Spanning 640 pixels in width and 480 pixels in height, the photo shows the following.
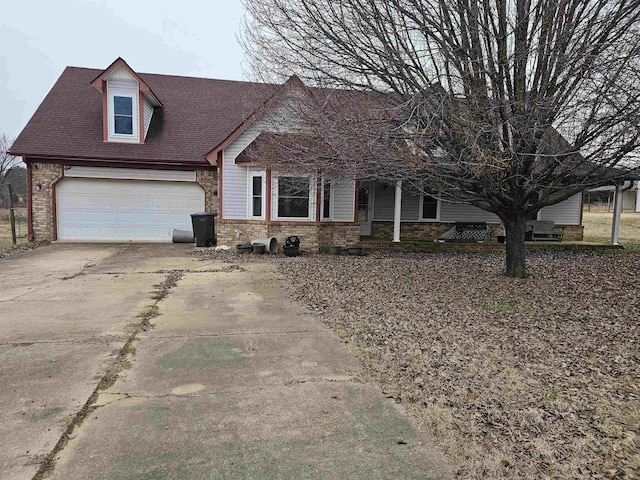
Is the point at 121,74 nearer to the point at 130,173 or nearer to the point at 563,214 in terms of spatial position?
the point at 130,173

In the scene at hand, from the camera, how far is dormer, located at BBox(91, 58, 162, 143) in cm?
1564

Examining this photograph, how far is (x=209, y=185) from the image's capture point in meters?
16.1

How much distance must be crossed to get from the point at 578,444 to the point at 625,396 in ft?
3.66

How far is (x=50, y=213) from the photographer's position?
15133 millimetres

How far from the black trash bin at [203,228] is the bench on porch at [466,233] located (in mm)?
8086

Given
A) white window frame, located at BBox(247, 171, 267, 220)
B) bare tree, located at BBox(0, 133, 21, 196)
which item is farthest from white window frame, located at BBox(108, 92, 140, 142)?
bare tree, located at BBox(0, 133, 21, 196)

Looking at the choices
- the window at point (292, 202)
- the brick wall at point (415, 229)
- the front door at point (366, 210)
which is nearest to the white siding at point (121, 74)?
the window at point (292, 202)

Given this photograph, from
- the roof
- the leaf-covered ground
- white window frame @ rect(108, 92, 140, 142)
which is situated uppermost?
the roof

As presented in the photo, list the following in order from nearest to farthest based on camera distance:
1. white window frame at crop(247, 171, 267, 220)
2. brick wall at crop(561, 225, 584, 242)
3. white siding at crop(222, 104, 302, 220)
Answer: white window frame at crop(247, 171, 267, 220) < white siding at crop(222, 104, 302, 220) < brick wall at crop(561, 225, 584, 242)

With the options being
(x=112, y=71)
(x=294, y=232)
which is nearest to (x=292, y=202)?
(x=294, y=232)

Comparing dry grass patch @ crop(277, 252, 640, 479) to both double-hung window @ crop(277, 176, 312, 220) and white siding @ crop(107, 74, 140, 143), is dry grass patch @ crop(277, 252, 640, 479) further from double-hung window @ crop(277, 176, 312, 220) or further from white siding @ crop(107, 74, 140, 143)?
white siding @ crop(107, 74, 140, 143)

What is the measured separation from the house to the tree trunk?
15.9ft

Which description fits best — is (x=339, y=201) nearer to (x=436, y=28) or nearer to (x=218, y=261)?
(x=218, y=261)

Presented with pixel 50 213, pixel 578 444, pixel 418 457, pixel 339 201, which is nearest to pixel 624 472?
pixel 578 444
